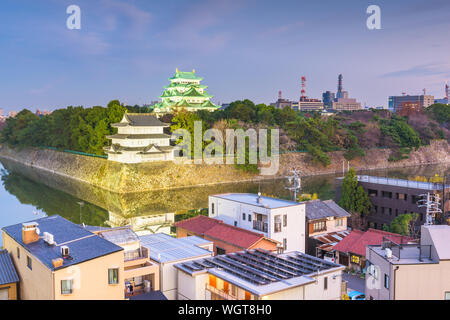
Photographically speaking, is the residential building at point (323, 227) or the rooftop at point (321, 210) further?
the rooftop at point (321, 210)

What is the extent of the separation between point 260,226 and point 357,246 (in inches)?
121

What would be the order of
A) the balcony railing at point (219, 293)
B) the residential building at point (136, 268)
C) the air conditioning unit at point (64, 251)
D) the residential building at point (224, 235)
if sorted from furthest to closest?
the residential building at point (224, 235) → the residential building at point (136, 268) → the balcony railing at point (219, 293) → the air conditioning unit at point (64, 251)

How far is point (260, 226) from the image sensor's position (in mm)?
12570

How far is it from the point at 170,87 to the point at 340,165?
25.1 meters

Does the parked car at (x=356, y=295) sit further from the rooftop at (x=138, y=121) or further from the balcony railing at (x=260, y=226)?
the rooftop at (x=138, y=121)

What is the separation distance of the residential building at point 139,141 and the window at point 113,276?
2257 cm

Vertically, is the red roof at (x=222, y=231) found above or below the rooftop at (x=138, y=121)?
below

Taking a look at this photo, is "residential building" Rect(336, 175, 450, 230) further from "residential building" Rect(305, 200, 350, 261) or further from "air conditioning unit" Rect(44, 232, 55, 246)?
"air conditioning unit" Rect(44, 232, 55, 246)

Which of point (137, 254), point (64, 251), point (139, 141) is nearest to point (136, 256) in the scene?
point (137, 254)

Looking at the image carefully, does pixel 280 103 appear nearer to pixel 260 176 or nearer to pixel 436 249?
pixel 260 176

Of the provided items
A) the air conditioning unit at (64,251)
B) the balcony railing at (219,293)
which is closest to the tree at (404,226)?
the balcony railing at (219,293)

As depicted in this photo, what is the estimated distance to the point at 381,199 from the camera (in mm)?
17562

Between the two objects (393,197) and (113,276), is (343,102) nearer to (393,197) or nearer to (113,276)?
(393,197)

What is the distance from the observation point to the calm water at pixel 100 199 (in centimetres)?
2136
